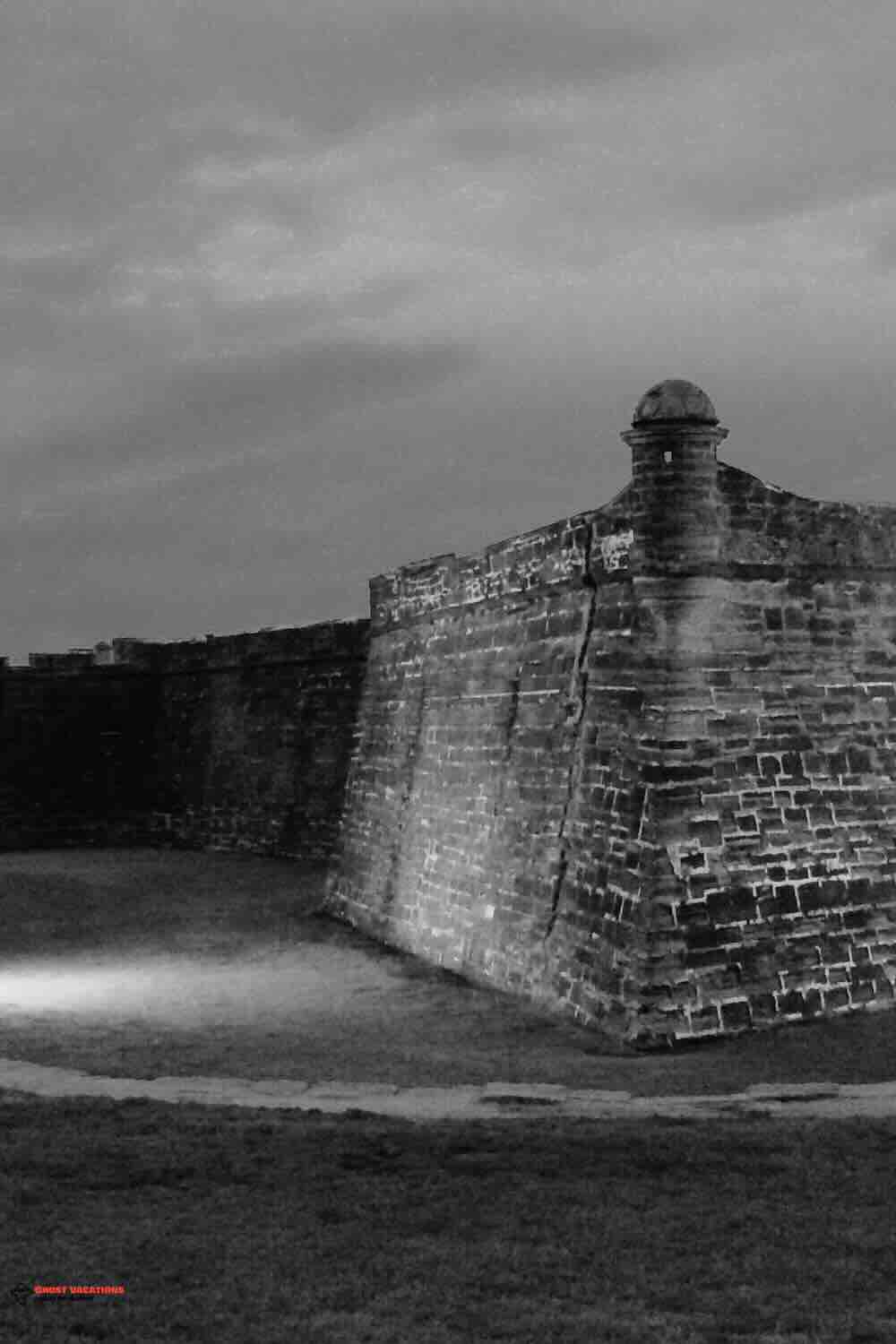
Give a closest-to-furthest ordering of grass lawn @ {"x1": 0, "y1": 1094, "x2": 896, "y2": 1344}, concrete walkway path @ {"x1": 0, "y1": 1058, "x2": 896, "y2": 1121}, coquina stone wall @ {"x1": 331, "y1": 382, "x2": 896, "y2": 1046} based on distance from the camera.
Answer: grass lawn @ {"x1": 0, "y1": 1094, "x2": 896, "y2": 1344} < concrete walkway path @ {"x1": 0, "y1": 1058, "x2": 896, "y2": 1121} < coquina stone wall @ {"x1": 331, "y1": 382, "x2": 896, "y2": 1046}

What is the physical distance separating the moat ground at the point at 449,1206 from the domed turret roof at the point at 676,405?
14.7ft

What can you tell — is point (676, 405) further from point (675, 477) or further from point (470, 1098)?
point (470, 1098)

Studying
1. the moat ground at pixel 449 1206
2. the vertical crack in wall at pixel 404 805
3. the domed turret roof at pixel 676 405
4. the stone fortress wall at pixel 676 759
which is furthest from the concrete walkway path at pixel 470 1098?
the vertical crack in wall at pixel 404 805

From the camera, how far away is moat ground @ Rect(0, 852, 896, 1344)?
5.11 m

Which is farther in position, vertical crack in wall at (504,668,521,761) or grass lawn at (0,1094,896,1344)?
vertical crack in wall at (504,668,521,761)

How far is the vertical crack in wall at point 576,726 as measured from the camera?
12.7 metres

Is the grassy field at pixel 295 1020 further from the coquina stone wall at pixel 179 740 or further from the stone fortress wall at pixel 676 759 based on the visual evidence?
the coquina stone wall at pixel 179 740

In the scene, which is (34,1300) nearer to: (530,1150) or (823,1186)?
(530,1150)

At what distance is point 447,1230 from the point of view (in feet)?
19.8

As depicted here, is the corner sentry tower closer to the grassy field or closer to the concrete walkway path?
the grassy field

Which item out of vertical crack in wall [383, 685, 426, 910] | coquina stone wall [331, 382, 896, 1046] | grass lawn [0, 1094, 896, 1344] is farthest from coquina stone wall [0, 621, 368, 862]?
grass lawn [0, 1094, 896, 1344]

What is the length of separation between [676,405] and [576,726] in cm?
278

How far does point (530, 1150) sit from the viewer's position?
23.8ft

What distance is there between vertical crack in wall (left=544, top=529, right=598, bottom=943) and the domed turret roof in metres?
1.35
